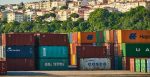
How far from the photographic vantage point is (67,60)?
8369 cm

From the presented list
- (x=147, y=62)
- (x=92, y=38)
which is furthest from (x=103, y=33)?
(x=147, y=62)

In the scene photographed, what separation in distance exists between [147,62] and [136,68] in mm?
4349

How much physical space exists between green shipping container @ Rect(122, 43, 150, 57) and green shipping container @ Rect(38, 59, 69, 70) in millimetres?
7116

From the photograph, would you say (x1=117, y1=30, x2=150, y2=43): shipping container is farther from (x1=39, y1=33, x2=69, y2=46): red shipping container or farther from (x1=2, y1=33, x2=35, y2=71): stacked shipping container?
(x1=2, y1=33, x2=35, y2=71): stacked shipping container

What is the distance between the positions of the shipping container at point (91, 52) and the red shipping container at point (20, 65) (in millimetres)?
5831

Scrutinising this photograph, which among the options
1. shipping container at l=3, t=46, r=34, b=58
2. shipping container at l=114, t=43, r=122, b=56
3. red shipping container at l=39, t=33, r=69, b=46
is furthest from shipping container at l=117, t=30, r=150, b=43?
shipping container at l=3, t=46, r=34, b=58

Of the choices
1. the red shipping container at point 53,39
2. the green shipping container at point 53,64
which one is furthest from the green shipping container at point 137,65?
the red shipping container at point 53,39

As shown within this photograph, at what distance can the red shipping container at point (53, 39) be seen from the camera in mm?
83000

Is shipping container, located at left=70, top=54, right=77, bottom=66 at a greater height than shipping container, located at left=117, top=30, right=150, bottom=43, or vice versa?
shipping container, located at left=117, top=30, right=150, bottom=43

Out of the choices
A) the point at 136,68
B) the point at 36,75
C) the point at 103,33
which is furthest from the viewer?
the point at 103,33

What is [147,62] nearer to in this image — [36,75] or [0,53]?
[36,75]

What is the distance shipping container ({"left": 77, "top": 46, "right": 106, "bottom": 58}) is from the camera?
274 feet

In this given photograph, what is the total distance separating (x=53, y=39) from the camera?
8300 centimetres

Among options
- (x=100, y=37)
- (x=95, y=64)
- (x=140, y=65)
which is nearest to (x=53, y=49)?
(x=95, y=64)
